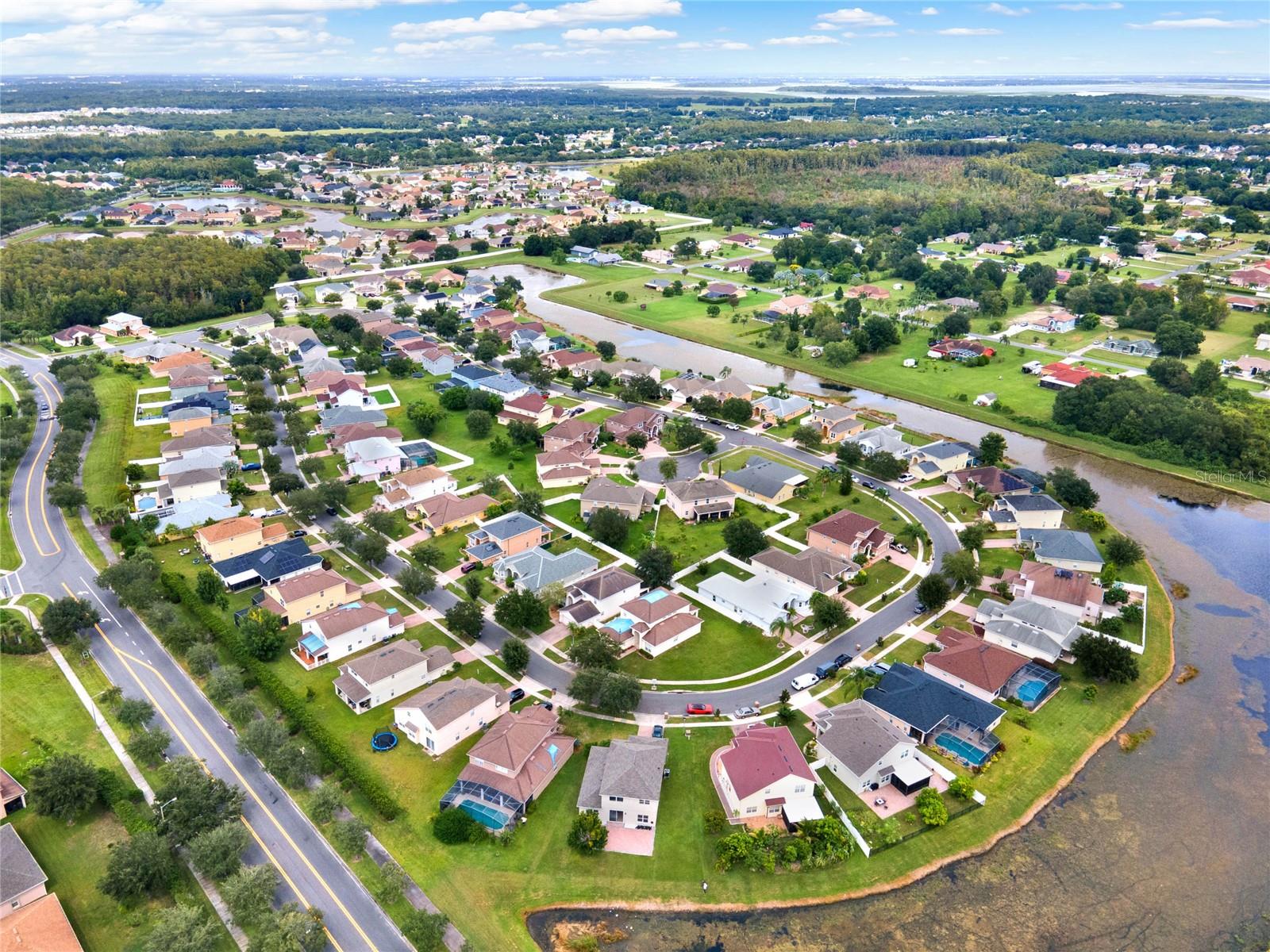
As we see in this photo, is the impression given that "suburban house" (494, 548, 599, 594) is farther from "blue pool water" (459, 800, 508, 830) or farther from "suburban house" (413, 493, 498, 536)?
"blue pool water" (459, 800, 508, 830)

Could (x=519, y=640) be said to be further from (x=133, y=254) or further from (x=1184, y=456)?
(x=133, y=254)

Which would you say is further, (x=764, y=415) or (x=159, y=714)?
(x=764, y=415)

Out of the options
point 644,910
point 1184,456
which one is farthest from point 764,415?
point 644,910

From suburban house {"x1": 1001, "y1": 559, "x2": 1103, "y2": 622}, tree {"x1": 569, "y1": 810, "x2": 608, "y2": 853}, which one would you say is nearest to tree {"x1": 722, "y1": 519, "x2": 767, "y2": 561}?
suburban house {"x1": 1001, "y1": 559, "x2": 1103, "y2": 622}

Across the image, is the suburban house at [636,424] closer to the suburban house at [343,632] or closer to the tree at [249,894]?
the suburban house at [343,632]

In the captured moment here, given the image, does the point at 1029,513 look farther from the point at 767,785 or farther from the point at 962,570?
the point at 767,785

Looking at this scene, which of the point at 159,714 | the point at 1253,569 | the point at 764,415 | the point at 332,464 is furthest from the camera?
the point at 764,415
